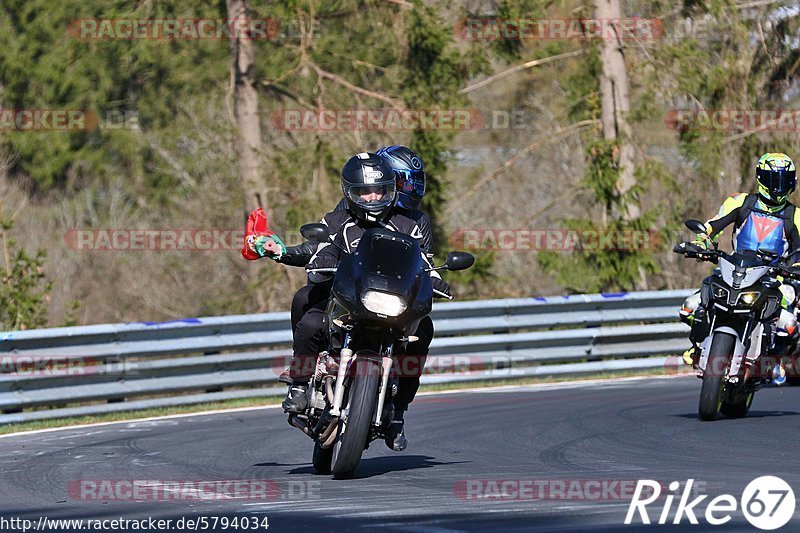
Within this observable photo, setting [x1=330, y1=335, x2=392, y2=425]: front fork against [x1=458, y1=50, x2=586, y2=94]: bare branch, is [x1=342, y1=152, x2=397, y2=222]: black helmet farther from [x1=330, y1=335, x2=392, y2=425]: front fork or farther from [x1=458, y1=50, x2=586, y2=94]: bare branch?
[x1=458, y1=50, x2=586, y2=94]: bare branch

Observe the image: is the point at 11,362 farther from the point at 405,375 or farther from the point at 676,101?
the point at 676,101

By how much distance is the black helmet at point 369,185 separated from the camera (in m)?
8.43

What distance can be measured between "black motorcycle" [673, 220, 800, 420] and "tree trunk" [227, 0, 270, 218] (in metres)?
16.7

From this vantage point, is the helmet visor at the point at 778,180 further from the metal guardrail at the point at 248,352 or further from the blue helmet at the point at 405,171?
the metal guardrail at the point at 248,352

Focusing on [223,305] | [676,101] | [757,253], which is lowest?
Result: [223,305]

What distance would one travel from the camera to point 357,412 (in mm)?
7883

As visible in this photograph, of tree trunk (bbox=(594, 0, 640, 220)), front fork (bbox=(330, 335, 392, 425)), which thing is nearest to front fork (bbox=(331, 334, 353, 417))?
front fork (bbox=(330, 335, 392, 425))

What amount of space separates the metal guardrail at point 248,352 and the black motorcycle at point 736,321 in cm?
569

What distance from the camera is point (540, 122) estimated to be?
41594mm

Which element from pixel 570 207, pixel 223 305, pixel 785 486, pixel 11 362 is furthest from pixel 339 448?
pixel 570 207

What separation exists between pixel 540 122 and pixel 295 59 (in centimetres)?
1575

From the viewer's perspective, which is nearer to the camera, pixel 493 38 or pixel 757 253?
pixel 757 253

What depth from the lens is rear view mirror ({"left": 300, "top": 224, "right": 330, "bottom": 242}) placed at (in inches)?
330

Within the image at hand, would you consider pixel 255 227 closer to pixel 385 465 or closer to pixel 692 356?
pixel 385 465
